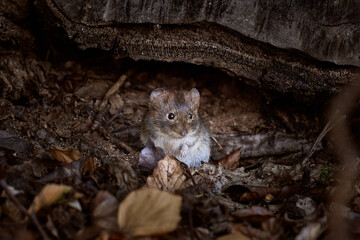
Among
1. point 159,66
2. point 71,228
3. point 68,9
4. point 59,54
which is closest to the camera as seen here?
point 71,228

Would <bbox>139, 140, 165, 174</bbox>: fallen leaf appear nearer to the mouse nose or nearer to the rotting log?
the mouse nose

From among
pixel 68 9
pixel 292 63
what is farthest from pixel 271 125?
pixel 68 9

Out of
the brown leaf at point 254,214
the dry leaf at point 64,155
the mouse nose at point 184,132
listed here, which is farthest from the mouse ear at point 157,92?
the brown leaf at point 254,214

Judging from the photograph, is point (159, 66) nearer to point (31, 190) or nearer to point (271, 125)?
point (271, 125)

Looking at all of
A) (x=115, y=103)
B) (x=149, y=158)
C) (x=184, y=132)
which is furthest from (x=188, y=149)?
(x=115, y=103)

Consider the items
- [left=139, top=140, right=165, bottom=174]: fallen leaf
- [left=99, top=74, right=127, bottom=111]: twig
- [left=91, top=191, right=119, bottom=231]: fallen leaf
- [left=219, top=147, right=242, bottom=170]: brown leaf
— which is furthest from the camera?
[left=99, top=74, right=127, bottom=111]: twig

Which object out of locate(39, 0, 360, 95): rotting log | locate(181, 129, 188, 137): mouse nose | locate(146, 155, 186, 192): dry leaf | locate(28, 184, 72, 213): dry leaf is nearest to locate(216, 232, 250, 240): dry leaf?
locate(146, 155, 186, 192): dry leaf
